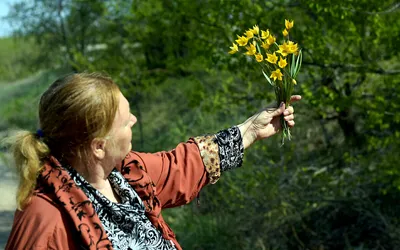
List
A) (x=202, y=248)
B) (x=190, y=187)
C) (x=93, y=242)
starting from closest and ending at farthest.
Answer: (x=93, y=242)
(x=190, y=187)
(x=202, y=248)

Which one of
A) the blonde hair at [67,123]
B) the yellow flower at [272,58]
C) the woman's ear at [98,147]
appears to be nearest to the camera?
the blonde hair at [67,123]

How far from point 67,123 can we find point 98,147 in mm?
160

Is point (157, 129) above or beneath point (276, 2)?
beneath

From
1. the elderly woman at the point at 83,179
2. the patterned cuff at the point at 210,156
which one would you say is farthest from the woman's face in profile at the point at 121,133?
the patterned cuff at the point at 210,156

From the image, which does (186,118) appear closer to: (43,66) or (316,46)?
(316,46)

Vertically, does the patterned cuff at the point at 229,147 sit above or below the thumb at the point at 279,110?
below

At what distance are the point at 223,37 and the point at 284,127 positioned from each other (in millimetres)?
3308

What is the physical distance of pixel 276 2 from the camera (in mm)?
6145

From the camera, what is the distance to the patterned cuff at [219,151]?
3.04 metres

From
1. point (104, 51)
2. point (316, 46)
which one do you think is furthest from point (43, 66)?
point (316, 46)

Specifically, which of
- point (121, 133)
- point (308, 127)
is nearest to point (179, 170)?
point (121, 133)

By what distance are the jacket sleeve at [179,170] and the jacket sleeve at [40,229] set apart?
1.84 ft

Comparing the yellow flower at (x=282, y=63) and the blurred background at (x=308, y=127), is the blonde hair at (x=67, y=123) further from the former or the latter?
the blurred background at (x=308, y=127)

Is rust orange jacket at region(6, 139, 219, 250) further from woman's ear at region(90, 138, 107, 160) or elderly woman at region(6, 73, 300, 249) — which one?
woman's ear at region(90, 138, 107, 160)
